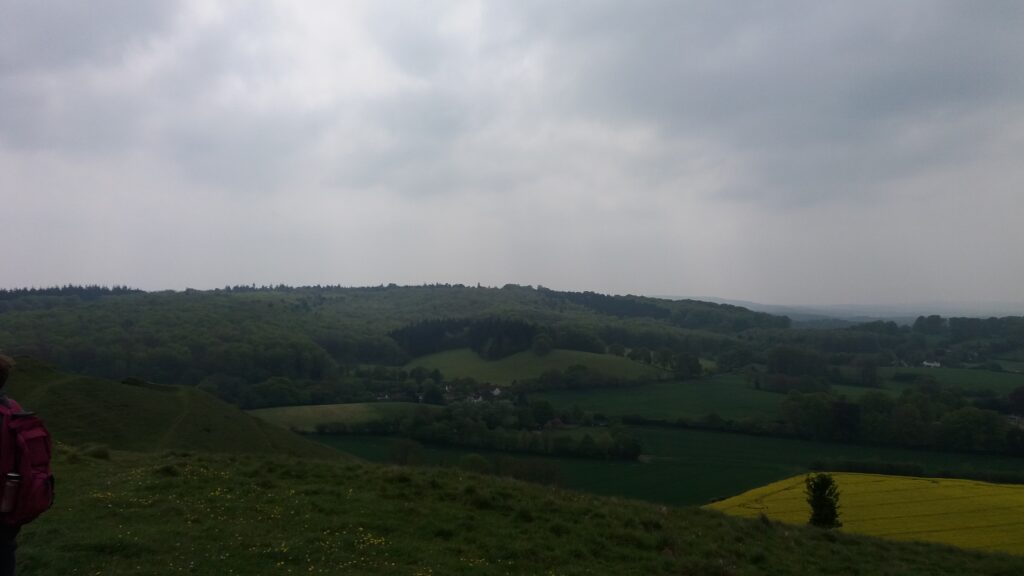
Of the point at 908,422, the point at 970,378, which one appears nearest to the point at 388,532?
the point at 908,422

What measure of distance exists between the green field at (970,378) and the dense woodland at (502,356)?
7.65ft

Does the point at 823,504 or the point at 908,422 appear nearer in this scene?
the point at 823,504

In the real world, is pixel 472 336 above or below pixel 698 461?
above

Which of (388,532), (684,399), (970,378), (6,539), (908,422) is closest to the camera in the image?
(6,539)

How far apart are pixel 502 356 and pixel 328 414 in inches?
1843

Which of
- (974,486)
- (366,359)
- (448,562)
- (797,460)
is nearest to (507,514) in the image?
(448,562)

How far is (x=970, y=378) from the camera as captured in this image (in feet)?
259

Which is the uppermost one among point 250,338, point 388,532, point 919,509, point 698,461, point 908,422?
point 388,532

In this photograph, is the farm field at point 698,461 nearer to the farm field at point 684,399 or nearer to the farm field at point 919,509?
the farm field at point 684,399

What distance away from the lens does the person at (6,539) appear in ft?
17.3

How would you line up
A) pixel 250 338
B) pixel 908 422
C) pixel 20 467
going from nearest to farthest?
pixel 20 467 < pixel 908 422 < pixel 250 338

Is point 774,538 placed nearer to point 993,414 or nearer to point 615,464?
point 615,464

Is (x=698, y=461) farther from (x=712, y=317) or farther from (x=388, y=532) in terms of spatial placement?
(x=712, y=317)

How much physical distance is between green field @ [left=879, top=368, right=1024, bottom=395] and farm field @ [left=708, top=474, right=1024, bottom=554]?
47200mm
